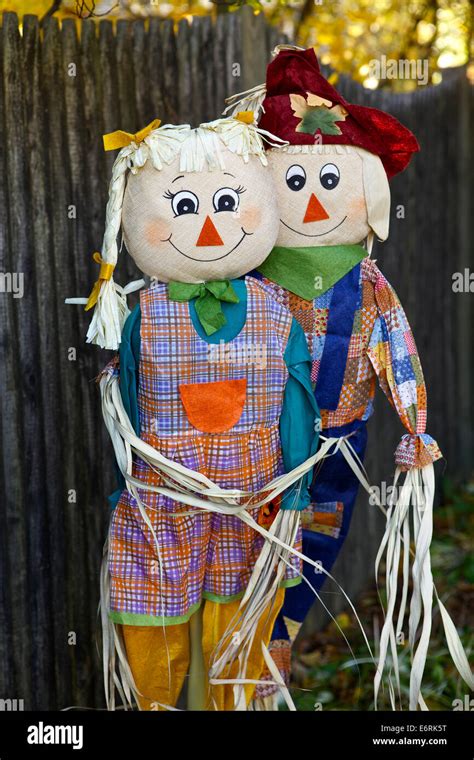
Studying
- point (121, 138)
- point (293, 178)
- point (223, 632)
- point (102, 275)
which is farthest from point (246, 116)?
point (223, 632)

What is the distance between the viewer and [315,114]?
2.56 m

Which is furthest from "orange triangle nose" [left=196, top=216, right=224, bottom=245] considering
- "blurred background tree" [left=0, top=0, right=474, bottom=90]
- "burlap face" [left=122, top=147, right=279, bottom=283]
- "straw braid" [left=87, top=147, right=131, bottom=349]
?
"blurred background tree" [left=0, top=0, right=474, bottom=90]

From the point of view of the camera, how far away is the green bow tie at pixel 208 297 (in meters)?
2.37

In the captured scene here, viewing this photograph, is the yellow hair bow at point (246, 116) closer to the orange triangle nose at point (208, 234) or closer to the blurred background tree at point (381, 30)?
the orange triangle nose at point (208, 234)

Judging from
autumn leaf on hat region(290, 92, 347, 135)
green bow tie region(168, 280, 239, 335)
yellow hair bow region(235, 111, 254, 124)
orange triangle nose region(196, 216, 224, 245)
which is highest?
autumn leaf on hat region(290, 92, 347, 135)

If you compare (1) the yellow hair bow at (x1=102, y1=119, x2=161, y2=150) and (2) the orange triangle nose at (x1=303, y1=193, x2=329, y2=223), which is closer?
(1) the yellow hair bow at (x1=102, y1=119, x2=161, y2=150)

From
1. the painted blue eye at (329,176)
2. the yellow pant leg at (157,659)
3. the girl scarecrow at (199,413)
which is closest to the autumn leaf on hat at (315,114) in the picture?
the painted blue eye at (329,176)

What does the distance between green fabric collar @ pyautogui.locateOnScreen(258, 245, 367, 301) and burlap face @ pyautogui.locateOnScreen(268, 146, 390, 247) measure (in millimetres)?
28

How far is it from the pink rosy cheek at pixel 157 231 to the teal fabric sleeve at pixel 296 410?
43 cm

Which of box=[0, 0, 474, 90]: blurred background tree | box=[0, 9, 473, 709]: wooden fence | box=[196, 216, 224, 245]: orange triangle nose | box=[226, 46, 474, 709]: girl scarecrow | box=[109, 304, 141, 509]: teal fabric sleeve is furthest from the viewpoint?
box=[0, 0, 474, 90]: blurred background tree

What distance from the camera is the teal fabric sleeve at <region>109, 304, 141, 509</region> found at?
2.43m

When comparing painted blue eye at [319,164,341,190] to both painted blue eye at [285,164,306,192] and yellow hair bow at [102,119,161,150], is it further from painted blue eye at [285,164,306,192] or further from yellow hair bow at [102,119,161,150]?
yellow hair bow at [102,119,161,150]
